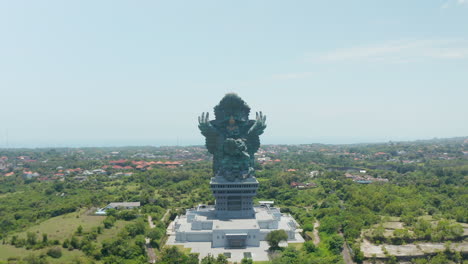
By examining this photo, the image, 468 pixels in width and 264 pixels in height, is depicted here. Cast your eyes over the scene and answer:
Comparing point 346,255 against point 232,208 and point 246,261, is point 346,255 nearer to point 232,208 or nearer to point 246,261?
point 246,261

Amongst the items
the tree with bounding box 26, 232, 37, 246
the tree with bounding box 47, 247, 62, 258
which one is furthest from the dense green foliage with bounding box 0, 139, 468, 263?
the tree with bounding box 47, 247, 62, 258

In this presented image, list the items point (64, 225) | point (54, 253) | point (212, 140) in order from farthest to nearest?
1. point (212, 140)
2. point (64, 225)
3. point (54, 253)

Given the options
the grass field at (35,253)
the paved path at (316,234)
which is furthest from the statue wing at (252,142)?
the grass field at (35,253)

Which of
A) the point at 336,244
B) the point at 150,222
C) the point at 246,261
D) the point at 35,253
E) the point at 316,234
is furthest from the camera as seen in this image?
the point at 150,222

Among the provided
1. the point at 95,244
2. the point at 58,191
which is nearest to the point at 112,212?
the point at 95,244

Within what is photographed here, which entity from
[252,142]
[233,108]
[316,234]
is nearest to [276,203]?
[252,142]

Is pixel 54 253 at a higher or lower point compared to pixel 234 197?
lower

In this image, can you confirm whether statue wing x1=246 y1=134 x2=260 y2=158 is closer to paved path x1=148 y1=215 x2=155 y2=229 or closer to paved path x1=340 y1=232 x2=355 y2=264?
paved path x1=148 y1=215 x2=155 y2=229

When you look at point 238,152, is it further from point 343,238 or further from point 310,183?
point 310,183
